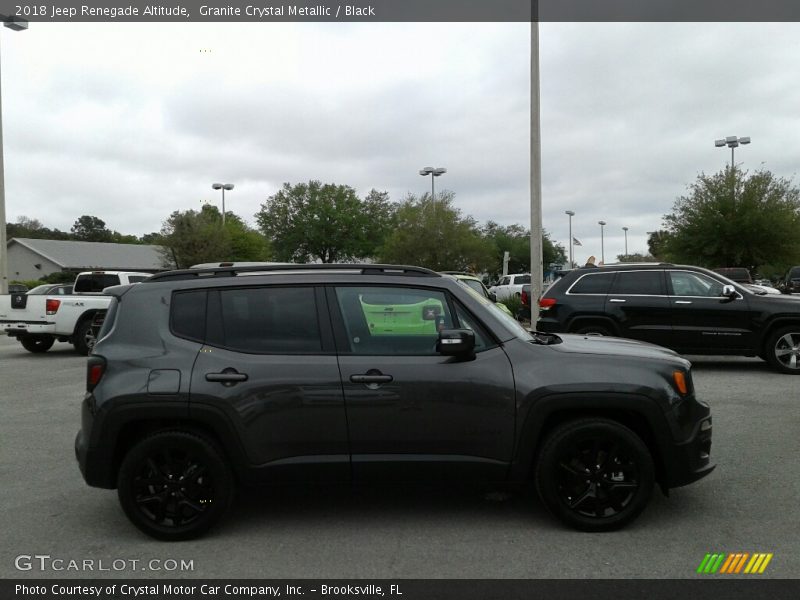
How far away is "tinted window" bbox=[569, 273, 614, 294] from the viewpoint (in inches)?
478

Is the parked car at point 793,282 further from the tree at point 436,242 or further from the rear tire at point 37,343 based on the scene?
the rear tire at point 37,343

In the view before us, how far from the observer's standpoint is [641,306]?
38.9 feet

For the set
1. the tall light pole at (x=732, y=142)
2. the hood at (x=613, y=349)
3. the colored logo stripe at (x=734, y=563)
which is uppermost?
the tall light pole at (x=732, y=142)

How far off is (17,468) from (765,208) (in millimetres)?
36436

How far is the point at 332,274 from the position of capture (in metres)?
4.96

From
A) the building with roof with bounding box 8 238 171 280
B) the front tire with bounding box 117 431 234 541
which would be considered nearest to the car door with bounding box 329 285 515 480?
the front tire with bounding box 117 431 234 541

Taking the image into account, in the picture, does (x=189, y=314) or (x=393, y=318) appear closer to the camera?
(x=189, y=314)

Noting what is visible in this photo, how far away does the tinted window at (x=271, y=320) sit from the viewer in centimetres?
475

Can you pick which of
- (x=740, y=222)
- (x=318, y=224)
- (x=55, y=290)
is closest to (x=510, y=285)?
(x=740, y=222)

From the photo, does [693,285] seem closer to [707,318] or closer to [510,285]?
[707,318]

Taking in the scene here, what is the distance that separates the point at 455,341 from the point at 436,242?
→ 2949cm

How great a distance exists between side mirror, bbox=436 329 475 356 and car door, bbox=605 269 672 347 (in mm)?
7929

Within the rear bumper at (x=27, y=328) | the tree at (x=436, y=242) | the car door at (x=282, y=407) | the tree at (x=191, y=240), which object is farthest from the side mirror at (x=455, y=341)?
the tree at (x=191, y=240)

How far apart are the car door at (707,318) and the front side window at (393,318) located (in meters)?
7.99
